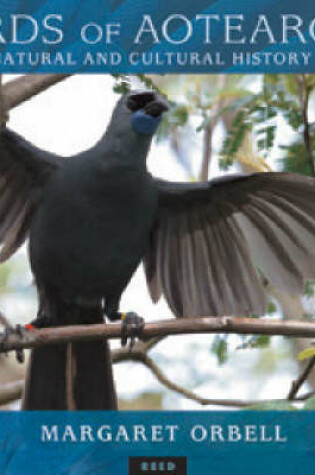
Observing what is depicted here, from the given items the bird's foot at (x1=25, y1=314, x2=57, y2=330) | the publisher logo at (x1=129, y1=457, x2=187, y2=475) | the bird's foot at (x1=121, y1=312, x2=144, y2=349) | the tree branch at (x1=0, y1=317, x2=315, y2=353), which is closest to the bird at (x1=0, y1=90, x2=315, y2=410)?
the bird's foot at (x1=25, y1=314, x2=57, y2=330)

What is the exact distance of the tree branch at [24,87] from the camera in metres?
2.44

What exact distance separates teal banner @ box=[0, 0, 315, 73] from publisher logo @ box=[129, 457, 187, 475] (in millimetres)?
1270

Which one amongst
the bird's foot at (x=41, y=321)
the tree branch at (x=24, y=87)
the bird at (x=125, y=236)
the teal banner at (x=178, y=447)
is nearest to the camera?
the tree branch at (x=24, y=87)

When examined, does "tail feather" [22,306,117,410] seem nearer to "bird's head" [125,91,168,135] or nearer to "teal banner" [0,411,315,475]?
"teal banner" [0,411,315,475]

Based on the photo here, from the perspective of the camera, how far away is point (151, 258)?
3.15m

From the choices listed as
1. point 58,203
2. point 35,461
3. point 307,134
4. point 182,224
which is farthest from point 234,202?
point 35,461

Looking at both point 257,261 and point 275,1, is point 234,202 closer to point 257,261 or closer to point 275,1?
point 257,261

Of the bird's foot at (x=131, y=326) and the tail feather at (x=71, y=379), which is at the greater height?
the bird's foot at (x=131, y=326)

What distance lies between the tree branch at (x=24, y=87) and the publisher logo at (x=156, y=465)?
3.78 feet

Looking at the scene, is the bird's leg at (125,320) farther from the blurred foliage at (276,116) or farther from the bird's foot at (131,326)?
the blurred foliage at (276,116)

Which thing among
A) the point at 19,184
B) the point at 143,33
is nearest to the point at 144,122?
the point at 143,33

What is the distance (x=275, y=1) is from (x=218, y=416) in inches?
54.3

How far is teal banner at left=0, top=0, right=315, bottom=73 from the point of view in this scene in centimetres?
269

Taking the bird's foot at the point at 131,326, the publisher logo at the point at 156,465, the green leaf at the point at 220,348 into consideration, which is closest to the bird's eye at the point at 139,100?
the bird's foot at the point at 131,326
